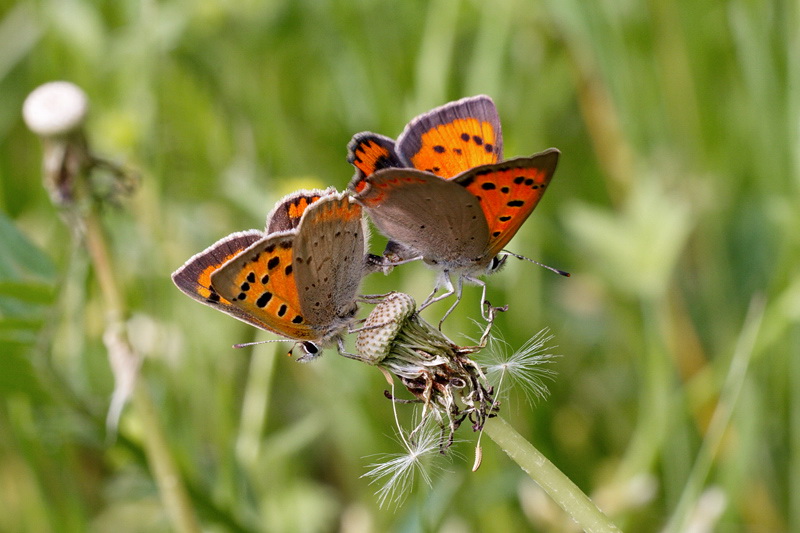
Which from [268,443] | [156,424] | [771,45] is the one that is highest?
[771,45]

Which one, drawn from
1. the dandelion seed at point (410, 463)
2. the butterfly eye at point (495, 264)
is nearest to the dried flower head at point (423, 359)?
the dandelion seed at point (410, 463)

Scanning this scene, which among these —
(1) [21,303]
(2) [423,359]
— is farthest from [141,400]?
(2) [423,359]

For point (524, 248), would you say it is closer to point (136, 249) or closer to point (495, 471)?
point (495, 471)

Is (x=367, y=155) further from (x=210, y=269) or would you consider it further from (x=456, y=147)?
(x=210, y=269)

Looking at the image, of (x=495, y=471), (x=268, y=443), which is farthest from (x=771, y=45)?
(x=268, y=443)

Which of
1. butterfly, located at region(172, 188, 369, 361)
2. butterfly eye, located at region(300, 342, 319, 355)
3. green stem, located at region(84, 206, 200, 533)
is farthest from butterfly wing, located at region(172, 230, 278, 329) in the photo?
green stem, located at region(84, 206, 200, 533)

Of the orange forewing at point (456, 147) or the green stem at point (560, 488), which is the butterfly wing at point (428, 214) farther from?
the green stem at point (560, 488)
